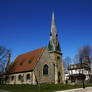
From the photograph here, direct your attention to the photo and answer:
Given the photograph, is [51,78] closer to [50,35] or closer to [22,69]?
[22,69]

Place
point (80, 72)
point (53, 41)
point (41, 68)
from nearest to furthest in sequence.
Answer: point (41, 68) → point (53, 41) → point (80, 72)

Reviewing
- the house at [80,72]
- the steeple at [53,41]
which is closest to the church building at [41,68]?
the steeple at [53,41]

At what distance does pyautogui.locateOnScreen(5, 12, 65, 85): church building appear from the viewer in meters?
37.3

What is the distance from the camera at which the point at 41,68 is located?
38.5 metres

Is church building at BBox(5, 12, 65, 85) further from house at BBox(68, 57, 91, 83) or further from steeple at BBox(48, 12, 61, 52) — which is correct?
house at BBox(68, 57, 91, 83)

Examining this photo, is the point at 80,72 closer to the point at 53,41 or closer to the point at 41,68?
the point at 53,41

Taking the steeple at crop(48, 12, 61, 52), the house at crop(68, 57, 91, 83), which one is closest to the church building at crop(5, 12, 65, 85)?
the steeple at crop(48, 12, 61, 52)

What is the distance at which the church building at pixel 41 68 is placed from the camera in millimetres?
37272

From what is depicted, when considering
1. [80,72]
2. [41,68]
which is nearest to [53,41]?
[41,68]

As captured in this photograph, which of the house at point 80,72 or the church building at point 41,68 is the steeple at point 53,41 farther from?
the house at point 80,72

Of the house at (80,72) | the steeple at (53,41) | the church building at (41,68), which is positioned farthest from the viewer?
the house at (80,72)

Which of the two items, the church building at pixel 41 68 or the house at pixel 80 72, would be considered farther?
the house at pixel 80 72

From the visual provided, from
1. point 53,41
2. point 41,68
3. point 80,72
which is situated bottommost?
point 80,72

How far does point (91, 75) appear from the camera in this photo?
56.8 meters
